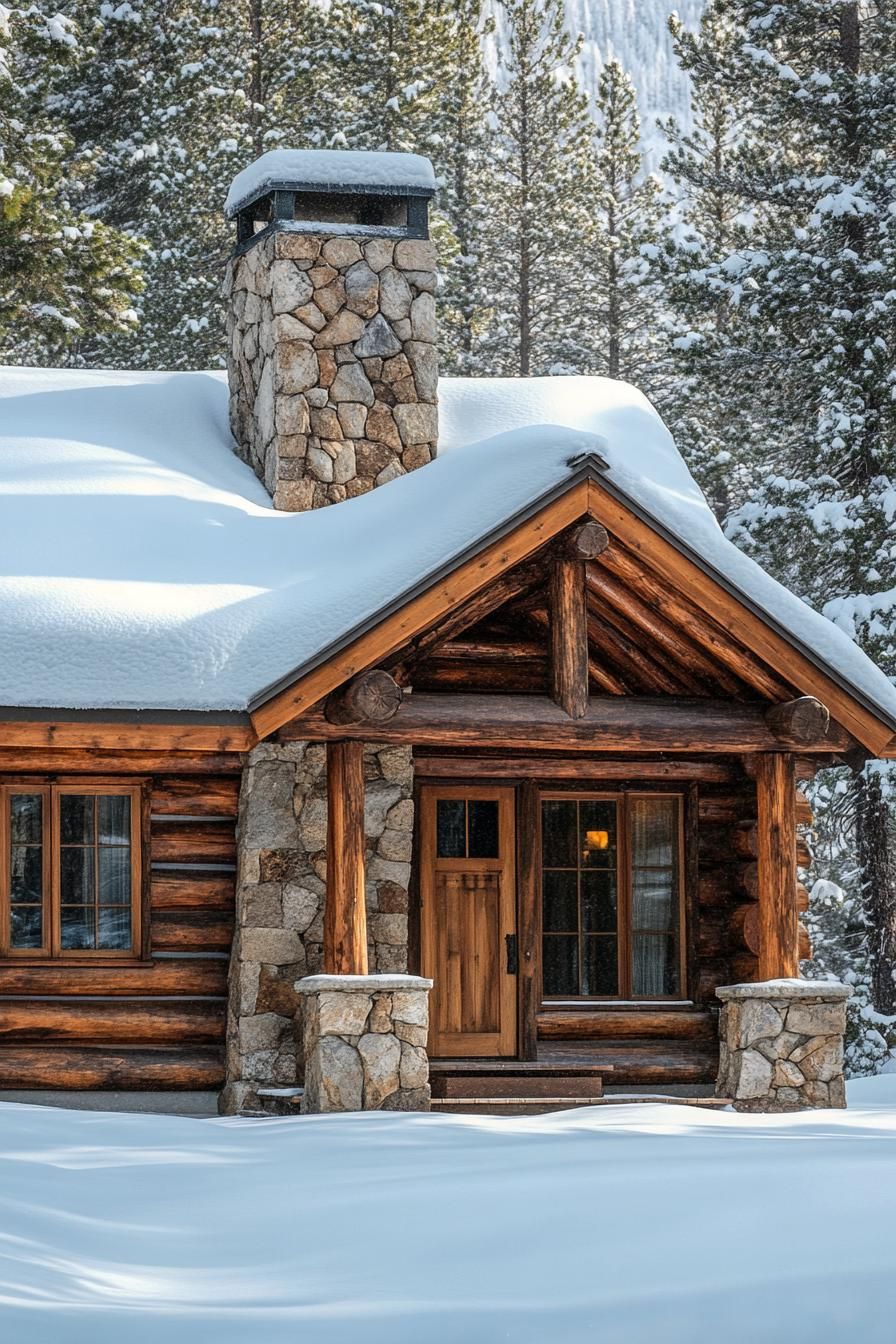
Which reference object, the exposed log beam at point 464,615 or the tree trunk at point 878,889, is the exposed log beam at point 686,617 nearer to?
the exposed log beam at point 464,615

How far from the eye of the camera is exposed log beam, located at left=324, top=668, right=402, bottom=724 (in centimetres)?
1121

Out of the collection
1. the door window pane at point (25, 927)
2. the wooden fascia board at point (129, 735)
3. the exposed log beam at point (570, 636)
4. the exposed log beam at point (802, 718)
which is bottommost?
the door window pane at point (25, 927)

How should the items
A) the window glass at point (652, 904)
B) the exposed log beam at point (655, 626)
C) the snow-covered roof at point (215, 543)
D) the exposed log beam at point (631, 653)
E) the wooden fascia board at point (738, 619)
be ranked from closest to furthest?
the snow-covered roof at point (215, 543)
the wooden fascia board at point (738, 619)
the exposed log beam at point (655, 626)
the exposed log beam at point (631, 653)
the window glass at point (652, 904)

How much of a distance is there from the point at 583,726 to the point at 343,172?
237 inches

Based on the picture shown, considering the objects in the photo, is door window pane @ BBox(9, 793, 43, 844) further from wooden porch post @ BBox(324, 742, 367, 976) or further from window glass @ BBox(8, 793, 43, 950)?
wooden porch post @ BBox(324, 742, 367, 976)

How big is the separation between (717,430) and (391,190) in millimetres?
15098

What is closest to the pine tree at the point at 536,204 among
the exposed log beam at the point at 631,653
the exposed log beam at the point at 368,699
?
the exposed log beam at the point at 631,653

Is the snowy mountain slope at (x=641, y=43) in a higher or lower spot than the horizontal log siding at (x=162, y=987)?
higher

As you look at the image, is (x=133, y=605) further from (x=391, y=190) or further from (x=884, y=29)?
(x=884, y=29)

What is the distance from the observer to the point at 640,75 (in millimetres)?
158000

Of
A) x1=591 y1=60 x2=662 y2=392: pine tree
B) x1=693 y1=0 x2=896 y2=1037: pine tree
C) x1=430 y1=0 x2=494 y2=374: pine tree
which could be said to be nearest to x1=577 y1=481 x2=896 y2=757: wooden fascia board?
x1=693 y1=0 x2=896 y2=1037: pine tree

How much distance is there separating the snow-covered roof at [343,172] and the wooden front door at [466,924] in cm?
546

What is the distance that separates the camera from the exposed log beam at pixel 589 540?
11578 millimetres

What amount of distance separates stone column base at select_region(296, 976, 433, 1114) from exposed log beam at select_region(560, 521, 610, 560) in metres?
2.76
